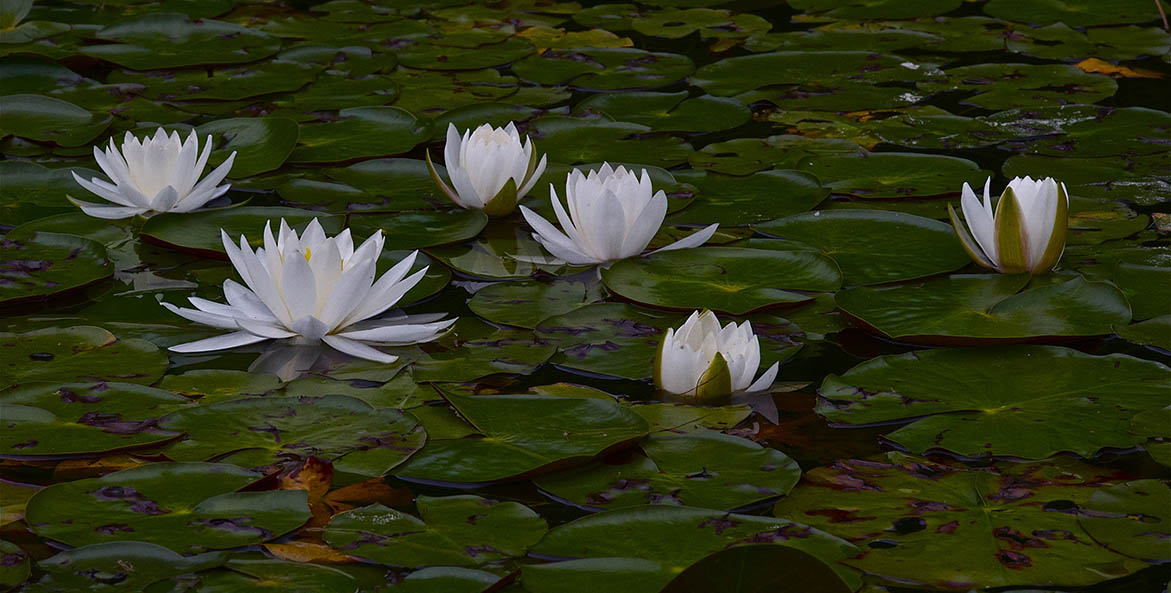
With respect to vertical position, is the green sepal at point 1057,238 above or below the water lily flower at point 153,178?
below

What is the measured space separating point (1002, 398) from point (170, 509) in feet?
4.69

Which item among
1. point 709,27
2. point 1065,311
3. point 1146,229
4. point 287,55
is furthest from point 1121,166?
point 287,55

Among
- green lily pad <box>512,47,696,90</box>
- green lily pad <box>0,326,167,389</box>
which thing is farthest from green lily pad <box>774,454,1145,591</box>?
green lily pad <box>512,47,696,90</box>

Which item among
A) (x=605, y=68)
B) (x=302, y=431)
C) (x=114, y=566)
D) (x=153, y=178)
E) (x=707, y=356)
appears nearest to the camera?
(x=114, y=566)

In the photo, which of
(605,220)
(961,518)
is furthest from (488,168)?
(961,518)

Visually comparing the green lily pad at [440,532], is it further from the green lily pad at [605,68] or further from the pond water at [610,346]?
the green lily pad at [605,68]

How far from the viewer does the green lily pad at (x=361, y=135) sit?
3428 millimetres

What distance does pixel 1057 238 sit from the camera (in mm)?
2574

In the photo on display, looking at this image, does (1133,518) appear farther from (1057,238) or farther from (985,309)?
(1057,238)

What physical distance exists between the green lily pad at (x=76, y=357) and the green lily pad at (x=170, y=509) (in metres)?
0.39

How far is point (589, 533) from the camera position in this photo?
173cm

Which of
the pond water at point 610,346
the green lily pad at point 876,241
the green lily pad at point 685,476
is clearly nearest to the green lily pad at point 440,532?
the pond water at point 610,346

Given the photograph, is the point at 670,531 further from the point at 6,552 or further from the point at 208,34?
the point at 208,34

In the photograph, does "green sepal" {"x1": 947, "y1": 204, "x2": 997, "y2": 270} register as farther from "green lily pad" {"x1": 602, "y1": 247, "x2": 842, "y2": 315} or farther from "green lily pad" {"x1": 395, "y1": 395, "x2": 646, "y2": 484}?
"green lily pad" {"x1": 395, "y1": 395, "x2": 646, "y2": 484}
